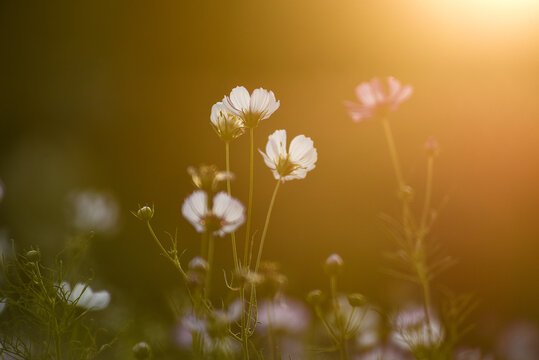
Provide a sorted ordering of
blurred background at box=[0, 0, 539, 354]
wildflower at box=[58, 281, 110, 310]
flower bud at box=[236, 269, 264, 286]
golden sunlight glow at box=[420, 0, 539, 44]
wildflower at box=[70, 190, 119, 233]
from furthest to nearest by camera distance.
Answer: blurred background at box=[0, 0, 539, 354] < wildflower at box=[70, 190, 119, 233] < golden sunlight glow at box=[420, 0, 539, 44] < wildflower at box=[58, 281, 110, 310] < flower bud at box=[236, 269, 264, 286]

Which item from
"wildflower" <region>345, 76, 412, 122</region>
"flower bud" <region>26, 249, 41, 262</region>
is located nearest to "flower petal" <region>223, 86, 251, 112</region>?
"wildflower" <region>345, 76, 412, 122</region>

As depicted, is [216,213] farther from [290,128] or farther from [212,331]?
[290,128]

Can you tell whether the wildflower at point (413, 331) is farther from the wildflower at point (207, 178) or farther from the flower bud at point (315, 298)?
the wildflower at point (207, 178)

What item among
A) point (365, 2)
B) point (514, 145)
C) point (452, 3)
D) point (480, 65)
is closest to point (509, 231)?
point (514, 145)

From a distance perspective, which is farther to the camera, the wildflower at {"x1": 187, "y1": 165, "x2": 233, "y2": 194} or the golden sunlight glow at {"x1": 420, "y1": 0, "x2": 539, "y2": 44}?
the golden sunlight glow at {"x1": 420, "y1": 0, "x2": 539, "y2": 44}

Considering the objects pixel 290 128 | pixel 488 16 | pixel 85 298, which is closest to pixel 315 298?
pixel 85 298

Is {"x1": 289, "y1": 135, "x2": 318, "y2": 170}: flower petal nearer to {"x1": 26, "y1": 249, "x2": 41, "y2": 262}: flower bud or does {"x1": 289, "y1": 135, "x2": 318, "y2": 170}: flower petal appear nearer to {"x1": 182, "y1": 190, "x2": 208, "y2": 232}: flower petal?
{"x1": 182, "y1": 190, "x2": 208, "y2": 232}: flower petal

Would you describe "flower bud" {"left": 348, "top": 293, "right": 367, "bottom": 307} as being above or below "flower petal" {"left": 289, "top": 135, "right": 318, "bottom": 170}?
below
